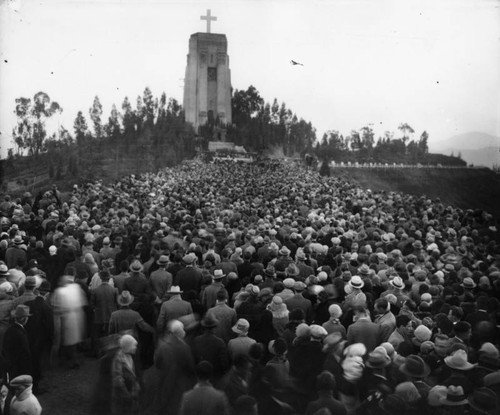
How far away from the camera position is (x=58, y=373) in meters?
8.80

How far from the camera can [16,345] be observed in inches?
272

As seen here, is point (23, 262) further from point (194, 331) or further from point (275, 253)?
point (275, 253)

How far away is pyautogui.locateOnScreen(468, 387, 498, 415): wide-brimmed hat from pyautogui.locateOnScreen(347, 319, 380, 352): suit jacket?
213 cm

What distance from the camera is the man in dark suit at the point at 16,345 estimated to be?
689 centimetres

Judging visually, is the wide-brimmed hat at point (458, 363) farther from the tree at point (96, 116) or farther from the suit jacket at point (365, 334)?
the tree at point (96, 116)

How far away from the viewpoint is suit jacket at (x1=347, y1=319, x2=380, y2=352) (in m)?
7.20

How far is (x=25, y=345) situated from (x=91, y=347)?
109 inches

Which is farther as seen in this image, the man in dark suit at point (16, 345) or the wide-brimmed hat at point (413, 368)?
the man in dark suit at point (16, 345)

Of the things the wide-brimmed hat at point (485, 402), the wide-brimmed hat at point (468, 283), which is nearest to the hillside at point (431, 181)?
the wide-brimmed hat at point (468, 283)

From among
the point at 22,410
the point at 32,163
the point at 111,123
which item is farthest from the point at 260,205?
the point at 111,123

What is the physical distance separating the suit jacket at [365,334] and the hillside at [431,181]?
4617 centimetres

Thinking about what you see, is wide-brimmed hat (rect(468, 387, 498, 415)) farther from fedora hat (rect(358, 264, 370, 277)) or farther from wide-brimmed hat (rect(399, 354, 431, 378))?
fedora hat (rect(358, 264, 370, 277))

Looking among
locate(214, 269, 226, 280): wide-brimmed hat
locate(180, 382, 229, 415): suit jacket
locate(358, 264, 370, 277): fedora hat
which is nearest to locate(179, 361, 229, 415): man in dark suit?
locate(180, 382, 229, 415): suit jacket

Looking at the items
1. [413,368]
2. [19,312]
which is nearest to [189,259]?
[19,312]
